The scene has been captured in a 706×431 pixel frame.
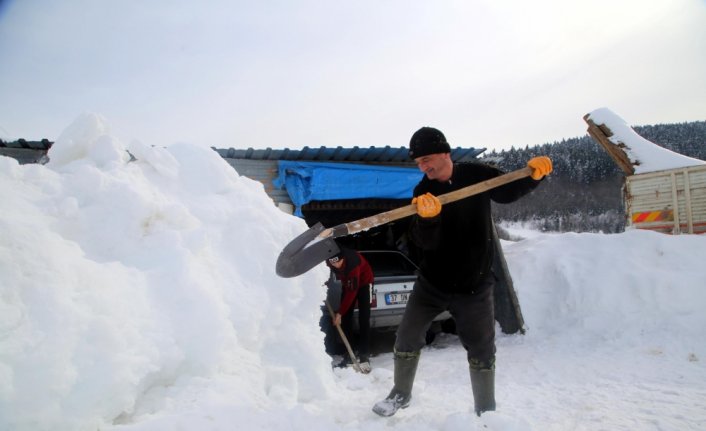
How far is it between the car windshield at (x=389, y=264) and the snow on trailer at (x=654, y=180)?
155 inches

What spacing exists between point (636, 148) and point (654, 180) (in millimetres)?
610

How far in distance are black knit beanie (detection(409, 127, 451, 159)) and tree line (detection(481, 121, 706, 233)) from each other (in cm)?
2887

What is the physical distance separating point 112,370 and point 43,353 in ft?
0.87

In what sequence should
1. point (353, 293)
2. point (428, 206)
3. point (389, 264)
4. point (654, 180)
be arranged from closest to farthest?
point (428, 206) → point (353, 293) → point (389, 264) → point (654, 180)

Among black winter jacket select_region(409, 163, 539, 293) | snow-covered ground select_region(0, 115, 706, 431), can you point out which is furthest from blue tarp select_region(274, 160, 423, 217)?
black winter jacket select_region(409, 163, 539, 293)

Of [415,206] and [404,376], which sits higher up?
[415,206]

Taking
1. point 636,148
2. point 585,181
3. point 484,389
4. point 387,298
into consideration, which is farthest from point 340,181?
point 585,181

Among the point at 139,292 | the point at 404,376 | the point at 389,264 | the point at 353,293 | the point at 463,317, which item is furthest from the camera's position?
the point at 389,264

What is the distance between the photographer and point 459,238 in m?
2.58

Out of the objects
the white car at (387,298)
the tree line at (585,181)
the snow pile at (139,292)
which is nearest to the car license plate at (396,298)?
the white car at (387,298)

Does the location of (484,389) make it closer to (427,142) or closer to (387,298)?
(427,142)

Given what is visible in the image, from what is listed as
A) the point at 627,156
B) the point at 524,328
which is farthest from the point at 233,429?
the point at 627,156

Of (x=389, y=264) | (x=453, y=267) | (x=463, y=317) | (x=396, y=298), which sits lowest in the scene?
(x=396, y=298)

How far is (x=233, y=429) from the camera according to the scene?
182 cm
